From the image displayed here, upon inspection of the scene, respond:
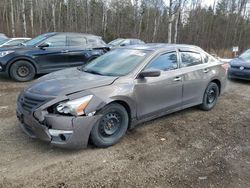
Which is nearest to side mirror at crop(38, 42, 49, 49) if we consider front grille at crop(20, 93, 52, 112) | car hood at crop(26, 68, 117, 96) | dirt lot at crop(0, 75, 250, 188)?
dirt lot at crop(0, 75, 250, 188)

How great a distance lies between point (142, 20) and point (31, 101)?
36.5 m

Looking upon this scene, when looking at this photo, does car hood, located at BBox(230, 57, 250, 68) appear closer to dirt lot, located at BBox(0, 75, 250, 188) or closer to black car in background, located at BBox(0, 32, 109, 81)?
dirt lot, located at BBox(0, 75, 250, 188)

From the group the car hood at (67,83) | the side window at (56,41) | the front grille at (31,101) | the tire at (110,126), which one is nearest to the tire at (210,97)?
the tire at (110,126)

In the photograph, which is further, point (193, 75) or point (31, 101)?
point (193, 75)

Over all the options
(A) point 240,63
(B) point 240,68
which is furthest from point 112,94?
(A) point 240,63

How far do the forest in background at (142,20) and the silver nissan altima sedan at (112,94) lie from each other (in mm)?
31169

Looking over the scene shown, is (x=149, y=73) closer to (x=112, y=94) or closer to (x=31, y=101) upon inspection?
(x=112, y=94)

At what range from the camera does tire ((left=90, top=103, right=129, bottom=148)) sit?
3.50m

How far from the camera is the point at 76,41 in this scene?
880 centimetres

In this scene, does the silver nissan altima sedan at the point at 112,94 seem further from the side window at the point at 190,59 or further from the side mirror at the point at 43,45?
the side mirror at the point at 43,45

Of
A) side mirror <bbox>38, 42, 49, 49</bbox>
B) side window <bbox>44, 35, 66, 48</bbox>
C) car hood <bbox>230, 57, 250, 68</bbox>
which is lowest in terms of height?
car hood <bbox>230, 57, 250, 68</bbox>

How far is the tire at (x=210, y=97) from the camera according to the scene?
5.48 meters

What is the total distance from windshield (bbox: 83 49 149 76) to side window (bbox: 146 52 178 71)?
211 mm

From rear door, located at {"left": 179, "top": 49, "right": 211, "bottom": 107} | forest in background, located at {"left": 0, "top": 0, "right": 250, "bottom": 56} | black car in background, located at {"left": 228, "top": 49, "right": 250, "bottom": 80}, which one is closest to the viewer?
rear door, located at {"left": 179, "top": 49, "right": 211, "bottom": 107}
